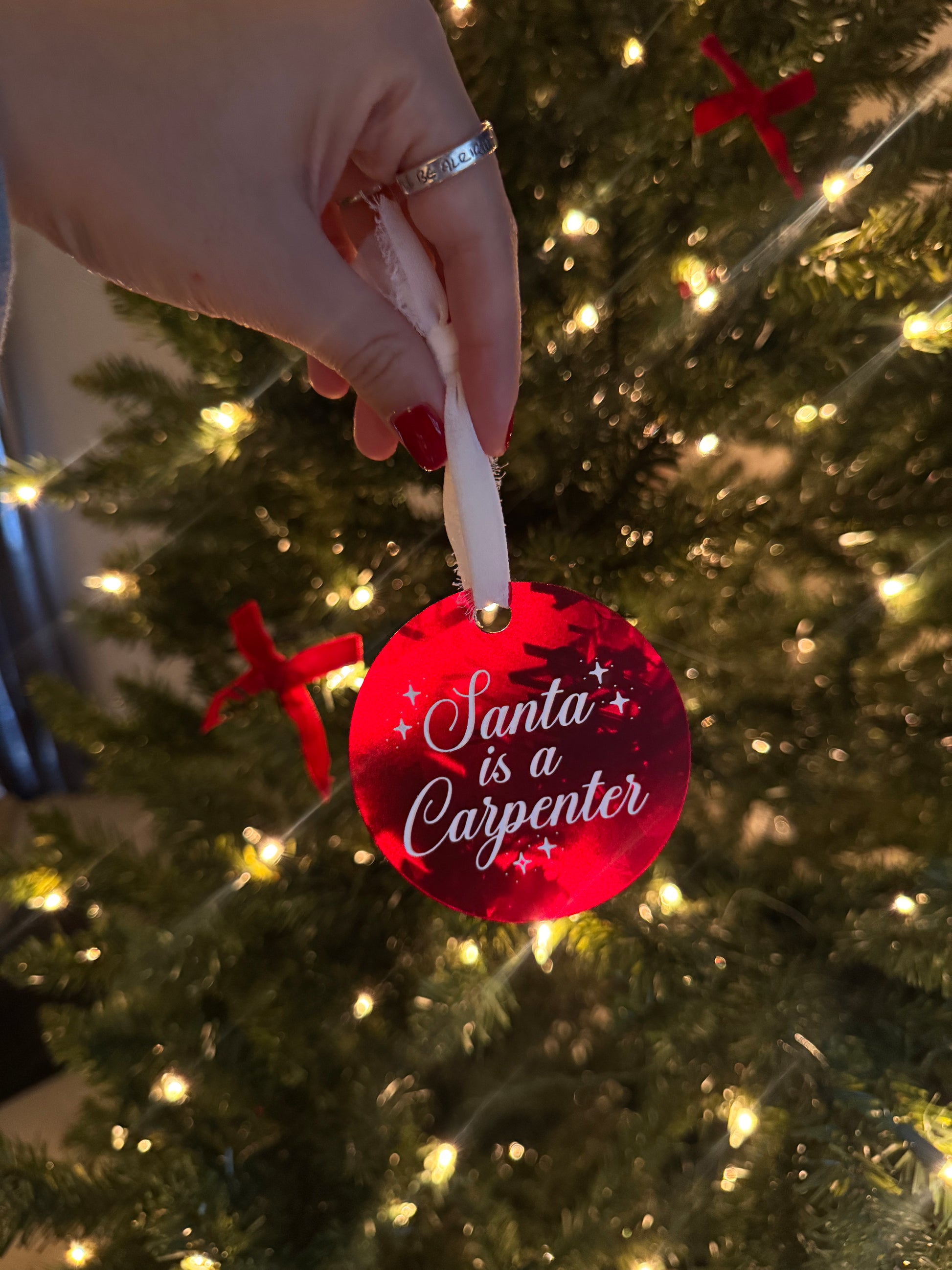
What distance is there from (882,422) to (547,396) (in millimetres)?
282

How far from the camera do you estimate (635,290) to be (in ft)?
2.02

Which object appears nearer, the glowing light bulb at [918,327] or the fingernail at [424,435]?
the fingernail at [424,435]

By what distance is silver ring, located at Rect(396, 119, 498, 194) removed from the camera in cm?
38

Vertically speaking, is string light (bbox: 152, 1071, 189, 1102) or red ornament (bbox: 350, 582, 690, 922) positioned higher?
red ornament (bbox: 350, 582, 690, 922)

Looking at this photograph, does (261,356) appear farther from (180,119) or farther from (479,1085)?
(479,1085)

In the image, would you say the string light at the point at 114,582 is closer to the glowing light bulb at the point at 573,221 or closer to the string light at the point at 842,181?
the glowing light bulb at the point at 573,221

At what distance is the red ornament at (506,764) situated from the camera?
1.30 ft

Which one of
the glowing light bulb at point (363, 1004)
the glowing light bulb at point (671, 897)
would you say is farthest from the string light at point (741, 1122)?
the glowing light bulb at point (363, 1004)

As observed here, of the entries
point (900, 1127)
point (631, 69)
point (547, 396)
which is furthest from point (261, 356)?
point (900, 1127)

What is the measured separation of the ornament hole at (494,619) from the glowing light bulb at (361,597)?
0.25 m

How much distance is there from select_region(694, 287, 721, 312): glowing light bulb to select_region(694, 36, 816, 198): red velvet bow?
0.08 m

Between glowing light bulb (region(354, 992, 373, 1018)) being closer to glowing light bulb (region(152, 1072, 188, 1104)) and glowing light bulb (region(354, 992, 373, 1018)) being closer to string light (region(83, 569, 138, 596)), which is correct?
glowing light bulb (region(152, 1072, 188, 1104))

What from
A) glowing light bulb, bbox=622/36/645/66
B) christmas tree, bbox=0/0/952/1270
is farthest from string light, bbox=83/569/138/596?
glowing light bulb, bbox=622/36/645/66

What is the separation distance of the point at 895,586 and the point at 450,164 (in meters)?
0.47
